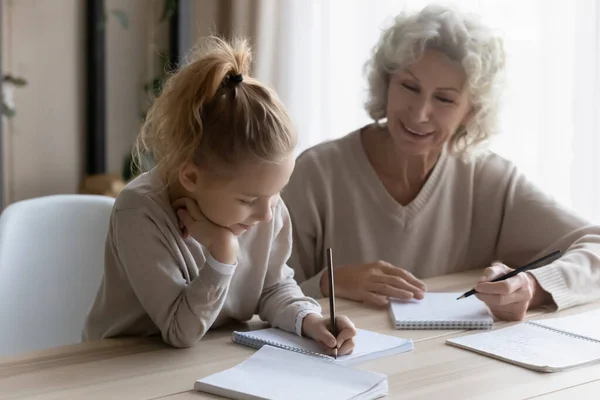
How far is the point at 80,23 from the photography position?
3916mm

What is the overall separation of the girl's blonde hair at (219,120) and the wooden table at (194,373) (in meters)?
0.30

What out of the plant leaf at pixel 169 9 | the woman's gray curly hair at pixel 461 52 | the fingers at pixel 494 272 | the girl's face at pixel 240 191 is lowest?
the fingers at pixel 494 272

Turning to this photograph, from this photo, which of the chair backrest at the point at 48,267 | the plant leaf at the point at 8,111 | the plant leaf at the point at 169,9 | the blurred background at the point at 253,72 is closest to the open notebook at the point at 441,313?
the chair backrest at the point at 48,267

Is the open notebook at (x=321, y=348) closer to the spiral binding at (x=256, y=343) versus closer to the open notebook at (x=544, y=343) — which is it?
the spiral binding at (x=256, y=343)

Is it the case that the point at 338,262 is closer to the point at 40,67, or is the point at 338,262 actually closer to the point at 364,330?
the point at 364,330

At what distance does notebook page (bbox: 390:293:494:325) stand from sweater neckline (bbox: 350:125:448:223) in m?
0.44

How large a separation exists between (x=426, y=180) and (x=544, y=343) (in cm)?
81

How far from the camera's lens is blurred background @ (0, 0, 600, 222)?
2.55m

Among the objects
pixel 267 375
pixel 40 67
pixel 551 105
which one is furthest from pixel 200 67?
pixel 40 67

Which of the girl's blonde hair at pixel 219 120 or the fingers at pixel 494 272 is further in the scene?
the fingers at pixel 494 272

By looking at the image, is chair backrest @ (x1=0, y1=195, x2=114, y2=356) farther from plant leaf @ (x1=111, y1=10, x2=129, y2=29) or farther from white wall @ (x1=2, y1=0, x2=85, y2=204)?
plant leaf @ (x1=111, y1=10, x2=129, y2=29)

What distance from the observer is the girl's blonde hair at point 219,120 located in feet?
4.52

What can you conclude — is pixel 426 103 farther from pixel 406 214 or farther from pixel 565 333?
pixel 565 333

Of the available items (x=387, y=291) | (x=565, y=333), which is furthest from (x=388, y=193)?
(x=565, y=333)
